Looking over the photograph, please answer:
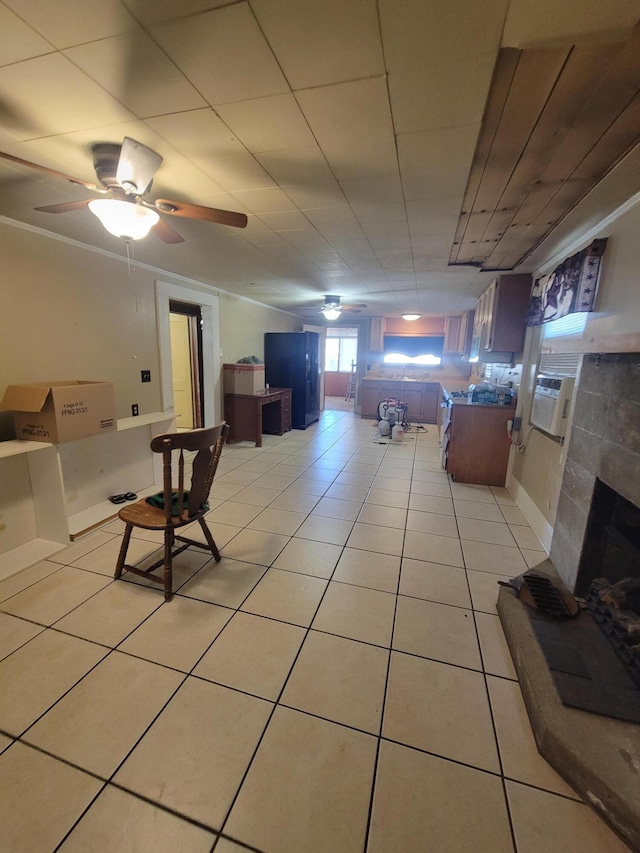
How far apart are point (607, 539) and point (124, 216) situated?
2.93 meters

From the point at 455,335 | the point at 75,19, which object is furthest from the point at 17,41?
the point at 455,335

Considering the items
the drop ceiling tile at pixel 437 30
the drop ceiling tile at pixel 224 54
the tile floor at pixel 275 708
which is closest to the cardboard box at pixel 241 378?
the tile floor at pixel 275 708

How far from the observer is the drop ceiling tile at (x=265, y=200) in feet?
6.05

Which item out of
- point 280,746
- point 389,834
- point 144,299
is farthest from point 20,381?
point 389,834

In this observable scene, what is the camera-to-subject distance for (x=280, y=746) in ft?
3.86

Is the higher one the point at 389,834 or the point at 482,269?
the point at 482,269

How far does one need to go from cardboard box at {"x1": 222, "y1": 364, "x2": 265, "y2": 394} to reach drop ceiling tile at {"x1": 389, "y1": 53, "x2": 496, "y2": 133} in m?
3.80

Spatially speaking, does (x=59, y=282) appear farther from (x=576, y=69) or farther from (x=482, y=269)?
(x=482, y=269)

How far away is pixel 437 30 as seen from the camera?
90 cm

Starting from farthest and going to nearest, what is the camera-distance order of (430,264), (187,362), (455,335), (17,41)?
(455,335) → (187,362) → (430,264) → (17,41)

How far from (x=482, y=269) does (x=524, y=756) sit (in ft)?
11.7

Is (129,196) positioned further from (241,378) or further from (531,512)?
(531,512)

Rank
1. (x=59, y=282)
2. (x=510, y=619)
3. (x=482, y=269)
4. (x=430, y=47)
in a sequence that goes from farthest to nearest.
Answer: (x=482, y=269)
(x=59, y=282)
(x=510, y=619)
(x=430, y=47)

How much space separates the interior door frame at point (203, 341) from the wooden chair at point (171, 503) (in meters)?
1.77
